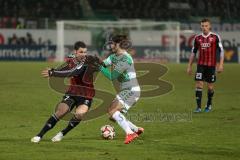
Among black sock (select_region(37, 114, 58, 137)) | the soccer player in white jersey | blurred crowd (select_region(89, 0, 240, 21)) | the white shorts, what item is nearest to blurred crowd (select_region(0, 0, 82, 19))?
blurred crowd (select_region(89, 0, 240, 21))

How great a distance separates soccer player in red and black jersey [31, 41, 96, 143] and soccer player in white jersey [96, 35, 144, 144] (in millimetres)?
420

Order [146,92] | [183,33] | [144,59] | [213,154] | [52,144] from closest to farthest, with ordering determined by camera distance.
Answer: [213,154] → [52,144] → [146,92] → [144,59] → [183,33]

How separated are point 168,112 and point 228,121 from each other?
2.26 meters

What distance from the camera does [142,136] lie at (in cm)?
1234

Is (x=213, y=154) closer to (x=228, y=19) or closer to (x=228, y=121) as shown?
(x=228, y=121)

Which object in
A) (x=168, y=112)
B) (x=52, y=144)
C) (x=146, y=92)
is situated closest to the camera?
(x=52, y=144)

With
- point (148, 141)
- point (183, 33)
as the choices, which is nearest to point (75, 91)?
point (148, 141)

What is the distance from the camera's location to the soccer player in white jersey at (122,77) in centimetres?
1159

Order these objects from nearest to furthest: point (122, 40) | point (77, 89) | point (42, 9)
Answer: point (122, 40)
point (77, 89)
point (42, 9)

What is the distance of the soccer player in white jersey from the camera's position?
1159 centimetres

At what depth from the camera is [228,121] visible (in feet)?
48.4

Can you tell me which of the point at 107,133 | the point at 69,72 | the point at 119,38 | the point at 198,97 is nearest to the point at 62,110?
the point at 69,72

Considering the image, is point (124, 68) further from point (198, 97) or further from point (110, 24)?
point (110, 24)

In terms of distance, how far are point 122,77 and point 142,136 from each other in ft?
4.09
